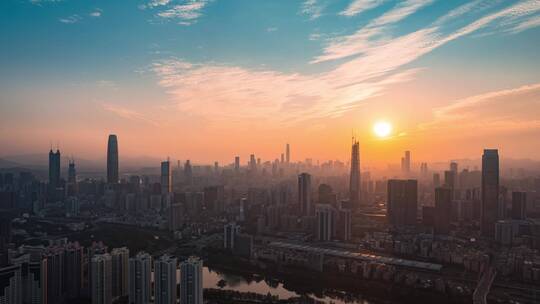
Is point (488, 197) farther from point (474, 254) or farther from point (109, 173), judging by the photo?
point (109, 173)

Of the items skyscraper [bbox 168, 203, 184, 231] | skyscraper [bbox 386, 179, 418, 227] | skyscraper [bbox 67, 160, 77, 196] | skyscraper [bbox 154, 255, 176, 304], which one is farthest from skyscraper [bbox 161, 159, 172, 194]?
skyscraper [bbox 154, 255, 176, 304]

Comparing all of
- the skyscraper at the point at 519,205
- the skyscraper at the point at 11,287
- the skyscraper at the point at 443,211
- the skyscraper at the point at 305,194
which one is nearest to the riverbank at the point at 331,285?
the skyscraper at the point at 11,287

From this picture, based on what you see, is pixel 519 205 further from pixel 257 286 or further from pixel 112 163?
pixel 112 163

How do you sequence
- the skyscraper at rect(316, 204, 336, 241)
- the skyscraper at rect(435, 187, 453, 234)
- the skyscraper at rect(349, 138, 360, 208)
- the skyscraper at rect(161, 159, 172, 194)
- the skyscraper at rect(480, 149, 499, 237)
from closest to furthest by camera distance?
the skyscraper at rect(316, 204, 336, 241) < the skyscraper at rect(480, 149, 499, 237) < the skyscraper at rect(435, 187, 453, 234) < the skyscraper at rect(349, 138, 360, 208) < the skyscraper at rect(161, 159, 172, 194)

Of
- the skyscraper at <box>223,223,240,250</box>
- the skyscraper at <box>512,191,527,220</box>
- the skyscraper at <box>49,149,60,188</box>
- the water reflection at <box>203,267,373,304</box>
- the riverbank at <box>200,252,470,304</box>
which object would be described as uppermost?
the skyscraper at <box>49,149,60,188</box>

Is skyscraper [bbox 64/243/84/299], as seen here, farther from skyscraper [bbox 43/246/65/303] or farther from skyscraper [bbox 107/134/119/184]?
skyscraper [bbox 107/134/119/184]

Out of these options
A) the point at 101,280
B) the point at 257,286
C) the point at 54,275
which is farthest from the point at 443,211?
the point at 54,275

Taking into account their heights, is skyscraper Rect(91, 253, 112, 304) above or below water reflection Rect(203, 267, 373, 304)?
above

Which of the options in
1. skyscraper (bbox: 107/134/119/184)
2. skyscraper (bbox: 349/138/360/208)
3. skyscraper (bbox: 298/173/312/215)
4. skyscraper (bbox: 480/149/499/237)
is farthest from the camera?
skyscraper (bbox: 107/134/119/184)
